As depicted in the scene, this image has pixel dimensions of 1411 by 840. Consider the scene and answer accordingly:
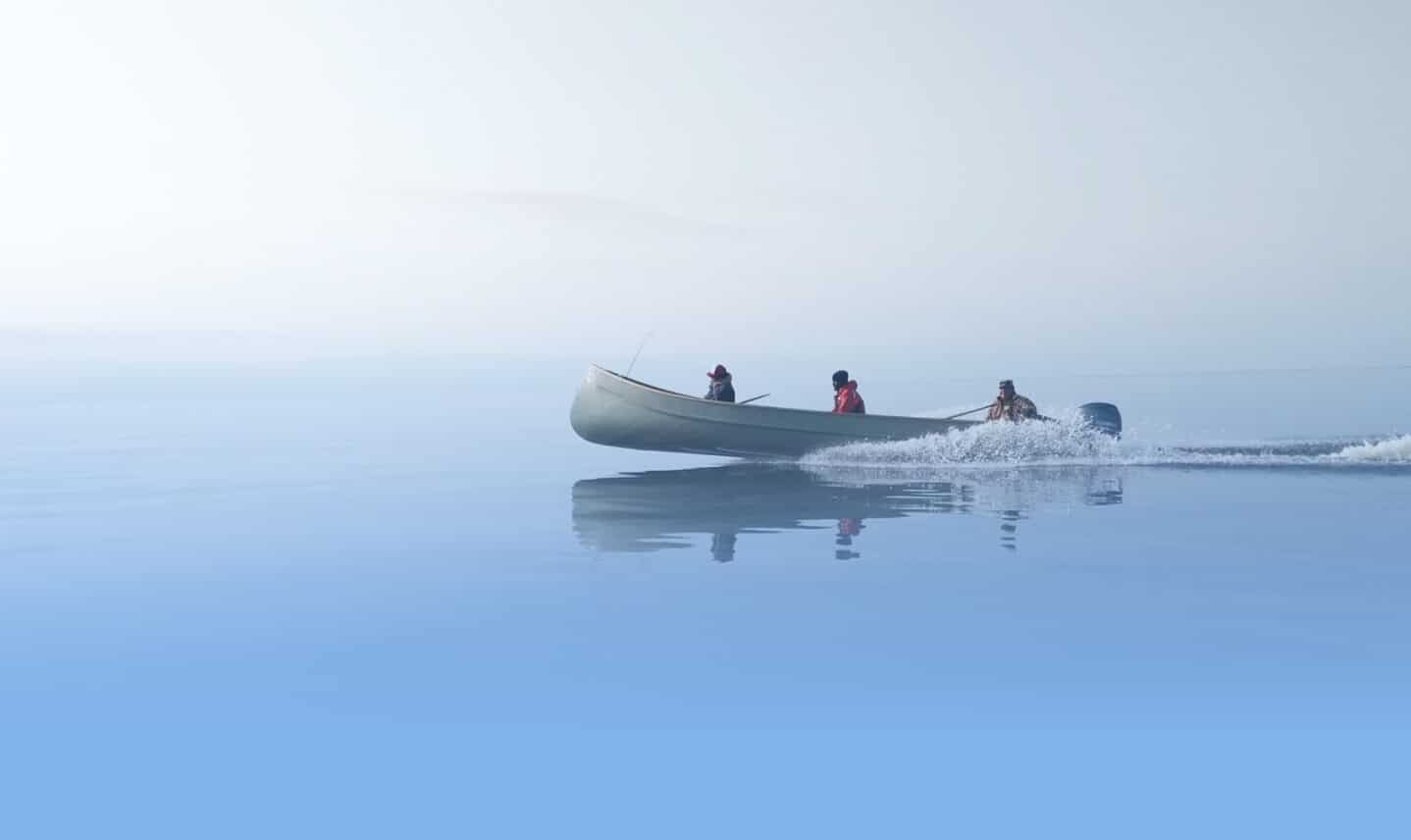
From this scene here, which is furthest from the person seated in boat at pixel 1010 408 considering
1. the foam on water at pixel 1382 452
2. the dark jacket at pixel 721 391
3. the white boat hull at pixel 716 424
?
the foam on water at pixel 1382 452

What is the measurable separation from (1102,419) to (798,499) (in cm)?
870

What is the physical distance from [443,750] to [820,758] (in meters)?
2.33

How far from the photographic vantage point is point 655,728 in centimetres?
676

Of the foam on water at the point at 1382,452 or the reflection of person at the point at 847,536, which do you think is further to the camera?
the foam on water at the point at 1382,452

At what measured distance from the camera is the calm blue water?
578 centimetres

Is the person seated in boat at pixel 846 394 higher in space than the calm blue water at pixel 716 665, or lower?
higher

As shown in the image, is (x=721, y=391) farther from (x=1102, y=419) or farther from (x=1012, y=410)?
(x=1102, y=419)

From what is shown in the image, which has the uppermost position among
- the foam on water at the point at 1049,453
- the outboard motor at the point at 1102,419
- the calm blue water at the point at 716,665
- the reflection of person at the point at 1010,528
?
the outboard motor at the point at 1102,419

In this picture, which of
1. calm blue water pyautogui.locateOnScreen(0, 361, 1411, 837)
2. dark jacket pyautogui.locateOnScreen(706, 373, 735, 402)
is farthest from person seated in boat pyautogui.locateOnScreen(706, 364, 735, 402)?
calm blue water pyautogui.locateOnScreen(0, 361, 1411, 837)

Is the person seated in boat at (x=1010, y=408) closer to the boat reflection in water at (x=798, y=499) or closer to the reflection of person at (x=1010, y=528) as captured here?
the boat reflection in water at (x=798, y=499)

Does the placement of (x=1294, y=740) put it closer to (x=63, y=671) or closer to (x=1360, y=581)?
(x=1360, y=581)

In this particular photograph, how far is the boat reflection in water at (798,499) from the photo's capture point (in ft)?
46.2

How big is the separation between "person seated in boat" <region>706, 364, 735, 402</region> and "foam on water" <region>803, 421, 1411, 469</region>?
7.12ft

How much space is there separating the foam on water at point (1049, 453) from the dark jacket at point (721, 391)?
2.15m
